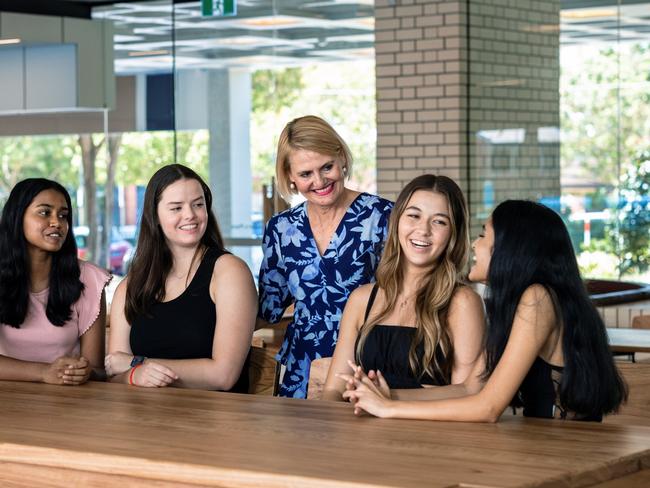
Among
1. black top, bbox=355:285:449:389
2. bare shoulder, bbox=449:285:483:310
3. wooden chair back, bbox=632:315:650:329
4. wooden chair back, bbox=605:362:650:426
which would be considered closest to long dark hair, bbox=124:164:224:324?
black top, bbox=355:285:449:389

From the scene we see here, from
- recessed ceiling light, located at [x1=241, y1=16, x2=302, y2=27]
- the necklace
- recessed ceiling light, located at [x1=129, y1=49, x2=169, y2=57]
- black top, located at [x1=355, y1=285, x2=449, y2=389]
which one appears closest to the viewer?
black top, located at [x1=355, y1=285, x2=449, y2=389]

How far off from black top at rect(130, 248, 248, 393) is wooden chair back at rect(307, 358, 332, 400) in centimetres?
27

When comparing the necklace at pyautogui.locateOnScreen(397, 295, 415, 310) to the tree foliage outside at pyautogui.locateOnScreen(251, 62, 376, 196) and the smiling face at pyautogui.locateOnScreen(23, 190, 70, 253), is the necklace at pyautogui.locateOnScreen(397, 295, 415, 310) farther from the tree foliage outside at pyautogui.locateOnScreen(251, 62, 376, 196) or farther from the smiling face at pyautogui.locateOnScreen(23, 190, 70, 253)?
the tree foliage outside at pyautogui.locateOnScreen(251, 62, 376, 196)

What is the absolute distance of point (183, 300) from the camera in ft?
13.3

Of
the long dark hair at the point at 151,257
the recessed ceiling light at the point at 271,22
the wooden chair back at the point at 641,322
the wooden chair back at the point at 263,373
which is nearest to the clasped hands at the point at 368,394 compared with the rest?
the wooden chair back at the point at 263,373

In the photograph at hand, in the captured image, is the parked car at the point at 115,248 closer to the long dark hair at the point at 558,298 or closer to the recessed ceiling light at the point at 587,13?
the recessed ceiling light at the point at 587,13

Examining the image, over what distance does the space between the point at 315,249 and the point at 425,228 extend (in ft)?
2.36

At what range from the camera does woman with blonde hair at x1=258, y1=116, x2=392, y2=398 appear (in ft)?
13.7

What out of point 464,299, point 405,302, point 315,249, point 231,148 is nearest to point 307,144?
point 315,249

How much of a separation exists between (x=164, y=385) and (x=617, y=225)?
5598 mm

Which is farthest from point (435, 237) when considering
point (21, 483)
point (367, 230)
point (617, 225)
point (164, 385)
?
Answer: point (617, 225)

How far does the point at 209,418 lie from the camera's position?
10.6 feet

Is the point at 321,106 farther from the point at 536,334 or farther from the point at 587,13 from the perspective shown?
the point at 536,334

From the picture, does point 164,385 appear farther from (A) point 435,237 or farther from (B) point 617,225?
(B) point 617,225
